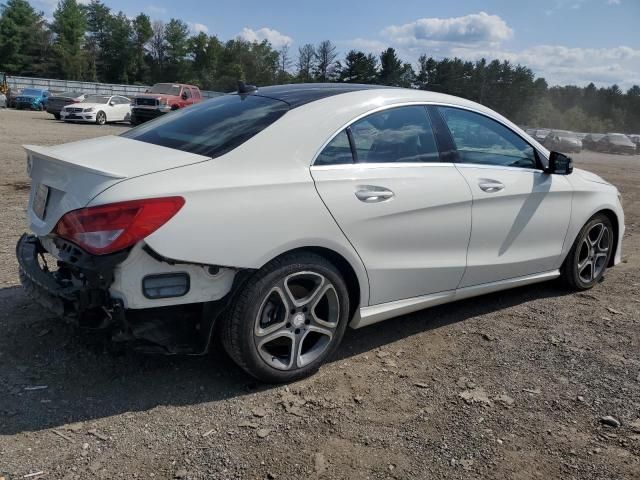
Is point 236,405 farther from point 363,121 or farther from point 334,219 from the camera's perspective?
point 363,121

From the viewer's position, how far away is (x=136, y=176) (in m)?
2.82

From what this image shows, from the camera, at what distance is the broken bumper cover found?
8.91 feet

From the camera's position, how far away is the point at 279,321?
3.22 m

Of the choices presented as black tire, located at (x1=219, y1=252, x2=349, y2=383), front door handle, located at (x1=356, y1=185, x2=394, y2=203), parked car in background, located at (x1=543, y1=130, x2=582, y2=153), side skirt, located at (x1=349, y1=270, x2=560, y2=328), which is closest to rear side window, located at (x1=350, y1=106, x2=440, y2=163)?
front door handle, located at (x1=356, y1=185, x2=394, y2=203)

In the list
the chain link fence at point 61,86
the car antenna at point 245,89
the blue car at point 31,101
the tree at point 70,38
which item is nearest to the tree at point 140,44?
the tree at point 70,38

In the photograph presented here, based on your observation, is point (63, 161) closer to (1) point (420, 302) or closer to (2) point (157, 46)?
(1) point (420, 302)

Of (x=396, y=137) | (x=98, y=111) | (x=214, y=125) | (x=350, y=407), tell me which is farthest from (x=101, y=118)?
(x=350, y=407)

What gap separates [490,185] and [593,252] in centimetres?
172

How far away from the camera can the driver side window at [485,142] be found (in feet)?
13.2

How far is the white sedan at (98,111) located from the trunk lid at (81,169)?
24.5m

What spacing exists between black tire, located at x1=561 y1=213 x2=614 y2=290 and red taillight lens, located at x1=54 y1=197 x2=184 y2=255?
3574 mm

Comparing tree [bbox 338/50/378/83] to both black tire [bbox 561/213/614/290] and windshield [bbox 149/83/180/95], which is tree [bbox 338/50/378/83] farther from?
black tire [bbox 561/213/614/290]

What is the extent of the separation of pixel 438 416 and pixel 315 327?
2.73 ft

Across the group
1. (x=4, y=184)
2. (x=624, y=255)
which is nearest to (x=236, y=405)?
(x=624, y=255)
